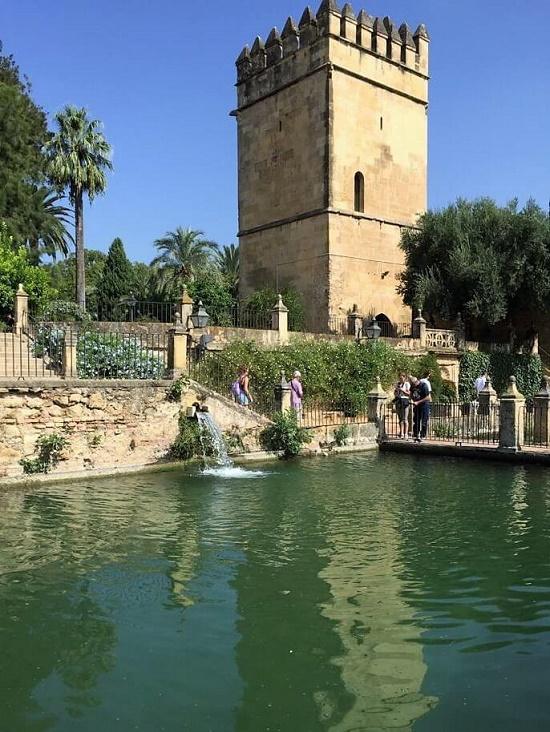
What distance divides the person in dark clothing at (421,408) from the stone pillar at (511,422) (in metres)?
2.06

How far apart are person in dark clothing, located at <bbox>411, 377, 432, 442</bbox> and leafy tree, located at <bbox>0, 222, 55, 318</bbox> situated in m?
12.5

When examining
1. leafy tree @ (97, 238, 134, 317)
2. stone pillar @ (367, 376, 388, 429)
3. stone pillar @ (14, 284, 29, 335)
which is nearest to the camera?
stone pillar @ (367, 376, 388, 429)

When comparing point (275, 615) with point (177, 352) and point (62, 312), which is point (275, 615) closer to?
point (177, 352)

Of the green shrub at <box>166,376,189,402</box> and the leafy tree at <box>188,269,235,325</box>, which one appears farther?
the leafy tree at <box>188,269,235,325</box>

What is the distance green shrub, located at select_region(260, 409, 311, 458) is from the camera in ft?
48.1

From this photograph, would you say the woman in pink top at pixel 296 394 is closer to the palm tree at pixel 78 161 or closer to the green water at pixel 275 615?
the green water at pixel 275 615

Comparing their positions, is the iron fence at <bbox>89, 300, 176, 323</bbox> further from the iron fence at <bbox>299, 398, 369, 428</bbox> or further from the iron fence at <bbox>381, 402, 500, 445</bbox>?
the iron fence at <bbox>381, 402, 500, 445</bbox>

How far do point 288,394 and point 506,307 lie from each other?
1236 centimetres

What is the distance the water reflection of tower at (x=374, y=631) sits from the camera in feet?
13.2

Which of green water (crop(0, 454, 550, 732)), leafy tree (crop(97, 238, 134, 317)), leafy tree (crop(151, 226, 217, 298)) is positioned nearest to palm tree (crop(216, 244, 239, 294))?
leafy tree (crop(151, 226, 217, 298))

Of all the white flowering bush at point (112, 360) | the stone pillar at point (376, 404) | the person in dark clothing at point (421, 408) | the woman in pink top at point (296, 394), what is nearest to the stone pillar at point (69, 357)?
the white flowering bush at point (112, 360)

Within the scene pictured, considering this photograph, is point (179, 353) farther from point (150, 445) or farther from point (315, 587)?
point (315, 587)

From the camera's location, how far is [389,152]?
28703 millimetres

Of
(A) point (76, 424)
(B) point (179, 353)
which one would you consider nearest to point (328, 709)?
(A) point (76, 424)
